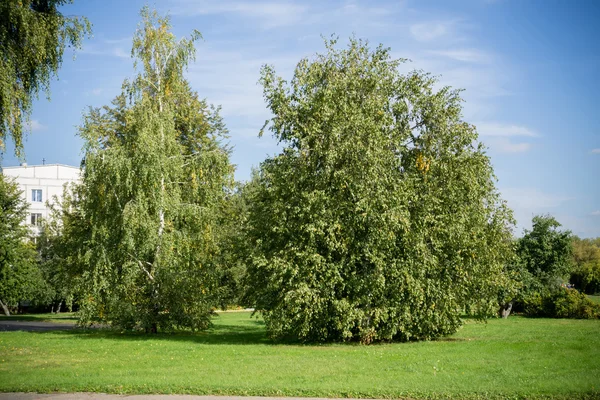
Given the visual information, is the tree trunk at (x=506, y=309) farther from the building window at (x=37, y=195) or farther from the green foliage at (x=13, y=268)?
the building window at (x=37, y=195)

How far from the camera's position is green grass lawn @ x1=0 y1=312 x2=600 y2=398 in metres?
12.1

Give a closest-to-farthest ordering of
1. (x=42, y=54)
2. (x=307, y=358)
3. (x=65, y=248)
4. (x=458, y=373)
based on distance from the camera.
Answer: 1. (x=458, y=373)
2. (x=307, y=358)
3. (x=42, y=54)
4. (x=65, y=248)

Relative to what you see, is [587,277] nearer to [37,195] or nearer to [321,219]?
[321,219]

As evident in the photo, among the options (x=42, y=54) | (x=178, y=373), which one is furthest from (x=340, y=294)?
(x=42, y=54)

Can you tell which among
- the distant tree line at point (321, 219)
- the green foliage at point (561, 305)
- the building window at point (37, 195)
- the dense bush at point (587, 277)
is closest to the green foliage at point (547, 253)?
the green foliage at point (561, 305)

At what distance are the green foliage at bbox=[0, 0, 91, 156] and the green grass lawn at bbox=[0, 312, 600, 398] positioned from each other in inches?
293

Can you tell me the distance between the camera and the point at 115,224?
2497cm

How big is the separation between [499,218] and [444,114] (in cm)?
476

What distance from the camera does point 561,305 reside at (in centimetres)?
3759

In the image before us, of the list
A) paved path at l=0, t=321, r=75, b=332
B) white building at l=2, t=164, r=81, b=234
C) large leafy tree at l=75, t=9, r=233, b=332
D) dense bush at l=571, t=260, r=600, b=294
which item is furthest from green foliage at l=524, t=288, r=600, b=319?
white building at l=2, t=164, r=81, b=234

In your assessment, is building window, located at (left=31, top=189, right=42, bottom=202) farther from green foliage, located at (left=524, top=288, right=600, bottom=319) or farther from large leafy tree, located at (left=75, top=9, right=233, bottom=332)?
green foliage, located at (left=524, top=288, right=600, bottom=319)

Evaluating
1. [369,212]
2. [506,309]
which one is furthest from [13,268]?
[506,309]

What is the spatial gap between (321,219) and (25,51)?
11.2 meters

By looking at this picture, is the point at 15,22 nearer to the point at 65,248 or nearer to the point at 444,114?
the point at 444,114
